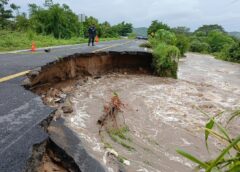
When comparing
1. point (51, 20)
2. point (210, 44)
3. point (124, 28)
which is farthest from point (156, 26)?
point (124, 28)

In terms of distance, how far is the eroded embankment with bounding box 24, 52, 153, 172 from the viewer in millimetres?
2998

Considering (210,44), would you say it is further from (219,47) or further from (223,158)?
(223,158)

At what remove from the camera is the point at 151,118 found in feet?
25.5

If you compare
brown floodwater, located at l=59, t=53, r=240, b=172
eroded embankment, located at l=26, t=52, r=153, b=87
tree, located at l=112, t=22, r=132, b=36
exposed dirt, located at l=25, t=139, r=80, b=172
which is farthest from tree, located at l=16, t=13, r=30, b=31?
tree, located at l=112, t=22, r=132, b=36

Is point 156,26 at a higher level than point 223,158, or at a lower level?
lower

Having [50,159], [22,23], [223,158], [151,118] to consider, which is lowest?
[22,23]

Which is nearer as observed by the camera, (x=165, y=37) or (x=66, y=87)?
(x=66, y=87)

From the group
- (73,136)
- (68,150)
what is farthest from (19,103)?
(68,150)

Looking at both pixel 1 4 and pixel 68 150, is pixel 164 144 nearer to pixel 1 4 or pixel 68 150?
pixel 68 150

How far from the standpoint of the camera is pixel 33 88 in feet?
20.4

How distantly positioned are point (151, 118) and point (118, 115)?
3.34 feet

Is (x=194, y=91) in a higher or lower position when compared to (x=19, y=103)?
lower

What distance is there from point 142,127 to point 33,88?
103 inches

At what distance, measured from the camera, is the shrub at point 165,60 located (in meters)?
13.0
